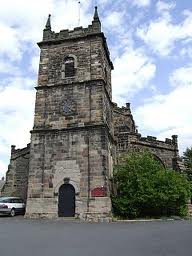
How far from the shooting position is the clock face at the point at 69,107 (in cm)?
2231

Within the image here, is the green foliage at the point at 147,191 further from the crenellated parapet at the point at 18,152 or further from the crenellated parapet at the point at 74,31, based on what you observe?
the crenellated parapet at the point at 74,31

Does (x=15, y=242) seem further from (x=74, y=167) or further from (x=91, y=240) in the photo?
(x=74, y=167)

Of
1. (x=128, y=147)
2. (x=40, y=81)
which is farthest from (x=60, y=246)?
(x=128, y=147)

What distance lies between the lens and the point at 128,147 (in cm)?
2686

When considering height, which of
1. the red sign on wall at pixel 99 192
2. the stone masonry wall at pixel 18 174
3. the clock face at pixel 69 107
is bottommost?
the red sign on wall at pixel 99 192

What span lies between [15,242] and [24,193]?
1797 cm

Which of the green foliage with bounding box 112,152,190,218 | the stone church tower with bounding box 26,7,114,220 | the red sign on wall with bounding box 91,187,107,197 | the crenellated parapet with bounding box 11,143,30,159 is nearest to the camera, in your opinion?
the red sign on wall with bounding box 91,187,107,197

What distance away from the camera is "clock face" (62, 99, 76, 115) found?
2231cm

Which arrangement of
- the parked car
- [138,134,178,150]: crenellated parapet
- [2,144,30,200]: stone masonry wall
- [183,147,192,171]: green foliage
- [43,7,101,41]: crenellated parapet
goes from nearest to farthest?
the parked car → [43,7,101,41]: crenellated parapet → [2,144,30,200]: stone masonry wall → [138,134,178,150]: crenellated parapet → [183,147,192,171]: green foliage

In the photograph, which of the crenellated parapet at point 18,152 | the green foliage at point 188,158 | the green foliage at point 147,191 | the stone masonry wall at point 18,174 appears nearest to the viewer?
the green foliage at point 147,191

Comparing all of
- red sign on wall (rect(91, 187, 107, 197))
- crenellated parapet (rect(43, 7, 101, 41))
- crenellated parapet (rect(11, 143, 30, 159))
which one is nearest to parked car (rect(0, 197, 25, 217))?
crenellated parapet (rect(11, 143, 30, 159))

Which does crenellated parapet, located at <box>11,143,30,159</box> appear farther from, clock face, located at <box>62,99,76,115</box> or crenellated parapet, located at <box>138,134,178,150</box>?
crenellated parapet, located at <box>138,134,178,150</box>

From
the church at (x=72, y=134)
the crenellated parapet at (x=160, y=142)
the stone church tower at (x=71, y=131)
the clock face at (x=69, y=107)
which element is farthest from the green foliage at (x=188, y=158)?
the clock face at (x=69, y=107)

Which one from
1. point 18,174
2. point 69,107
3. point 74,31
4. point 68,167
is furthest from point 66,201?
point 74,31
